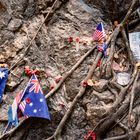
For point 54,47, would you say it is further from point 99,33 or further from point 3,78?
point 3,78

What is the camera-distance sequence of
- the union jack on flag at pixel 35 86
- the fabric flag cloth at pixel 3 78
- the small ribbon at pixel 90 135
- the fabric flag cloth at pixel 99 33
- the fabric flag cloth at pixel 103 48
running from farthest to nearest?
the fabric flag cloth at pixel 99 33
the fabric flag cloth at pixel 103 48
the fabric flag cloth at pixel 3 78
the union jack on flag at pixel 35 86
the small ribbon at pixel 90 135

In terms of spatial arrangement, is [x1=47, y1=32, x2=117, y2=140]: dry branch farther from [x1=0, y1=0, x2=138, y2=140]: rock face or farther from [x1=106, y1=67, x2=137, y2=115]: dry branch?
[x1=106, y1=67, x2=137, y2=115]: dry branch

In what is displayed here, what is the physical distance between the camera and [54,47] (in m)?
5.83

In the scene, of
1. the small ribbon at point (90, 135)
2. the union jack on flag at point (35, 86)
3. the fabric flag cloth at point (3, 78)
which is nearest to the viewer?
the small ribbon at point (90, 135)

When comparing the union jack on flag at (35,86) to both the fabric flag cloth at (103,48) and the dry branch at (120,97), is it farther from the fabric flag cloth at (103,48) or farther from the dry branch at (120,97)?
the fabric flag cloth at (103,48)

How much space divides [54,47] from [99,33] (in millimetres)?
747

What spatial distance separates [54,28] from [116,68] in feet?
4.27

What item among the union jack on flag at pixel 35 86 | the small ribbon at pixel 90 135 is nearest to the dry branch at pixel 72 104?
the small ribbon at pixel 90 135

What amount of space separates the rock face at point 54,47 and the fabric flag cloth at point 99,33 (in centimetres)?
13

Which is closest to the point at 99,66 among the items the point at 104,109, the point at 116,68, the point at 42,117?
the point at 116,68

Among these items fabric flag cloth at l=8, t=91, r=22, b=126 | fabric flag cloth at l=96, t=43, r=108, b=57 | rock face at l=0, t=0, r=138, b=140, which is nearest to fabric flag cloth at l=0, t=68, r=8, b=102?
rock face at l=0, t=0, r=138, b=140

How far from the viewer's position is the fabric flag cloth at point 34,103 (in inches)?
191

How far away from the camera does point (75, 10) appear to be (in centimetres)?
618

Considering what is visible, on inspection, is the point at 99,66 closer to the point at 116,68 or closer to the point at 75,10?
the point at 116,68
